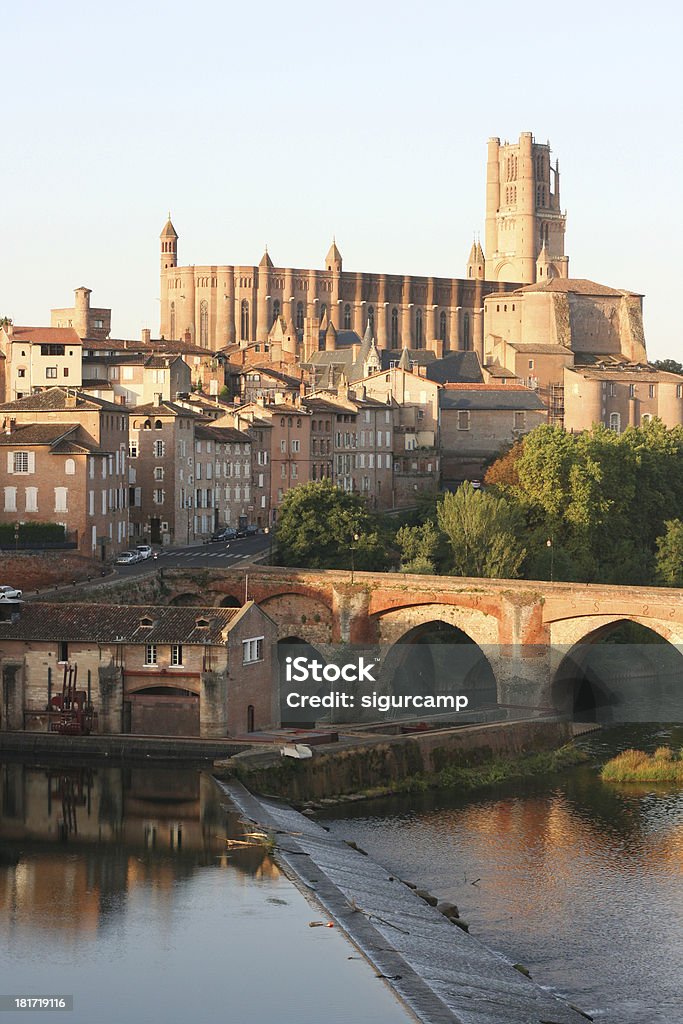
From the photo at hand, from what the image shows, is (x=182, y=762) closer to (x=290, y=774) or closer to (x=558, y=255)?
(x=290, y=774)

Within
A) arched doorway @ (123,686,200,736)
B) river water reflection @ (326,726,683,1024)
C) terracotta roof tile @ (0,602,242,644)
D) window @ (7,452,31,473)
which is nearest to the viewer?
river water reflection @ (326,726,683,1024)

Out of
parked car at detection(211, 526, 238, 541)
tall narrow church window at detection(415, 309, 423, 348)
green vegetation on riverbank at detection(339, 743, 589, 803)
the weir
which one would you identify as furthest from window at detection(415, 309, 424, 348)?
the weir

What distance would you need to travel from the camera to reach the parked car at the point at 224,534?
77938 mm

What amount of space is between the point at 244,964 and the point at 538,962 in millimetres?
5974

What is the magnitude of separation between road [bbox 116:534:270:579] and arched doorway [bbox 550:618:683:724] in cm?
1298

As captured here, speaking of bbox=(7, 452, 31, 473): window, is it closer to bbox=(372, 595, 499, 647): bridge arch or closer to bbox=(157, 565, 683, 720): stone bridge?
bbox=(157, 565, 683, 720): stone bridge

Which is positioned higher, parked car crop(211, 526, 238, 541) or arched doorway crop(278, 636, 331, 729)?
parked car crop(211, 526, 238, 541)

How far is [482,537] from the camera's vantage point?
70312mm

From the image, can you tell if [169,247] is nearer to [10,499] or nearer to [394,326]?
[394,326]

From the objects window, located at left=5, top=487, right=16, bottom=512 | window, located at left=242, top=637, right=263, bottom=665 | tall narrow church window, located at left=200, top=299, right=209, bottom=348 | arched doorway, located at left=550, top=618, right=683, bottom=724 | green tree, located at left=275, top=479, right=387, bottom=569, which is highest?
tall narrow church window, located at left=200, top=299, right=209, bottom=348

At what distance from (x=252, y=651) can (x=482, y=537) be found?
1983 cm

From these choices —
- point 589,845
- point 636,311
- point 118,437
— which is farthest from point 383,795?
point 636,311

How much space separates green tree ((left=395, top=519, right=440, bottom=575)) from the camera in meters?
68.9

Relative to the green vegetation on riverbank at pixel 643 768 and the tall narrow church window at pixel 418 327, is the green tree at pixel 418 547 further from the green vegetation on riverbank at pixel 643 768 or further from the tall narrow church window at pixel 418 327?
the tall narrow church window at pixel 418 327
